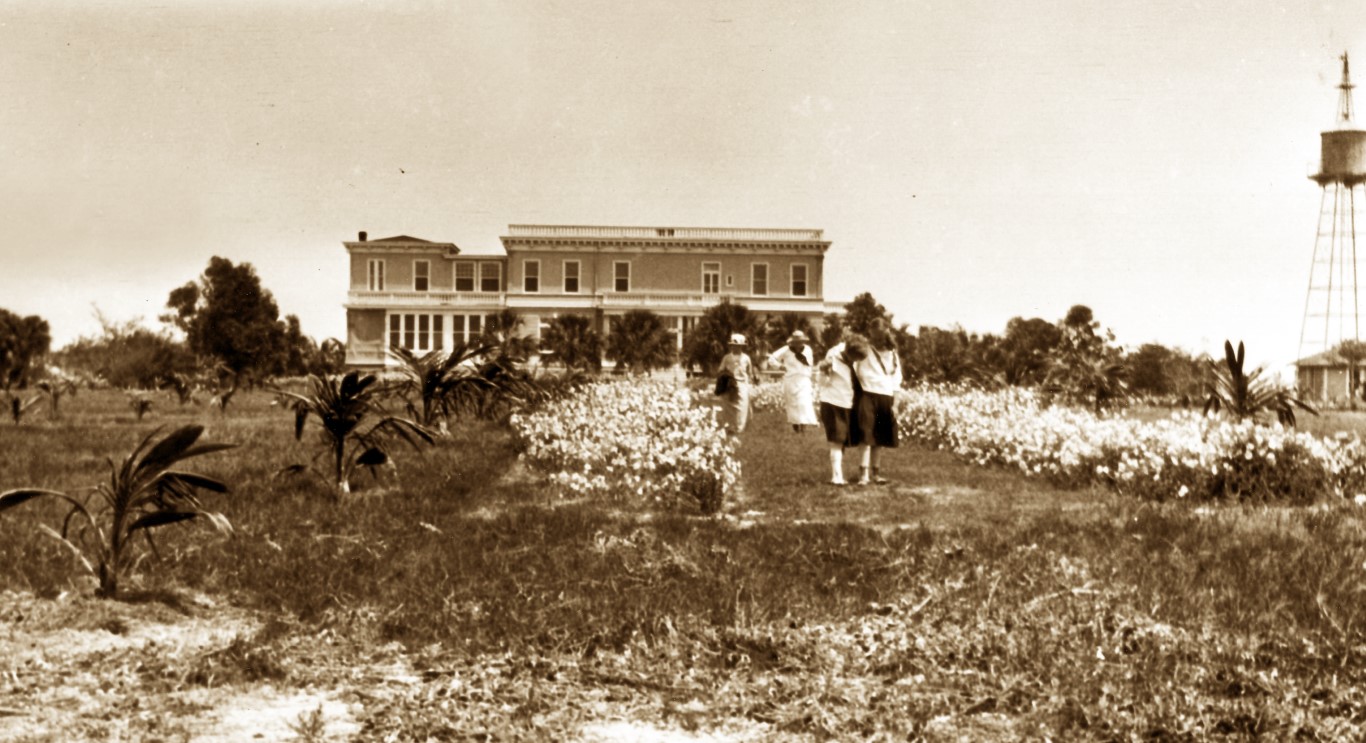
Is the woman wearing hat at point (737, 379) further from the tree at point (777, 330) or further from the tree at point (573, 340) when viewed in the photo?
the tree at point (573, 340)

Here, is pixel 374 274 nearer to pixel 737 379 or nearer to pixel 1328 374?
pixel 1328 374

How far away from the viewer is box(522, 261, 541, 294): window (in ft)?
197

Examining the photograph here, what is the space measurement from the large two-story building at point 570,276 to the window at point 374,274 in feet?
0.16

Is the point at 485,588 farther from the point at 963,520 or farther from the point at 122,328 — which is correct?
the point at 122,328

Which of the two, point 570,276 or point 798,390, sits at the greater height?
point 570,276

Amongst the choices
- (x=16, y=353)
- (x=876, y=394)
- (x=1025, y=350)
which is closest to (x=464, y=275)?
(x=16, y=353)

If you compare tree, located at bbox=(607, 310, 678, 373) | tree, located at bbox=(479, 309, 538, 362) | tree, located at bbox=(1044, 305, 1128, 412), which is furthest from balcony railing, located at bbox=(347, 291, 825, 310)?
tree, located at bbox=(1044, 305, 1128, 412)

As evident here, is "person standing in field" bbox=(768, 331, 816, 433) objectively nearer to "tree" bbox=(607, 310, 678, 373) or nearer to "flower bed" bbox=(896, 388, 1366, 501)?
"flower bed" bbox=(896, 388, 1366, 501)

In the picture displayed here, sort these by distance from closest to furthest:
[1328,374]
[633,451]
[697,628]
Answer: [697,628], [633,451], [1328,374]

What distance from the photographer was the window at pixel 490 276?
61625mm

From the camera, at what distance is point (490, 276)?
61750mm

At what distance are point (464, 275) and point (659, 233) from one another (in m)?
9.76

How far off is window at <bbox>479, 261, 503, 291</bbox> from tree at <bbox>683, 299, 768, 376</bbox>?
17809mm

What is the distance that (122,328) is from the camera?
43812 millimetres
